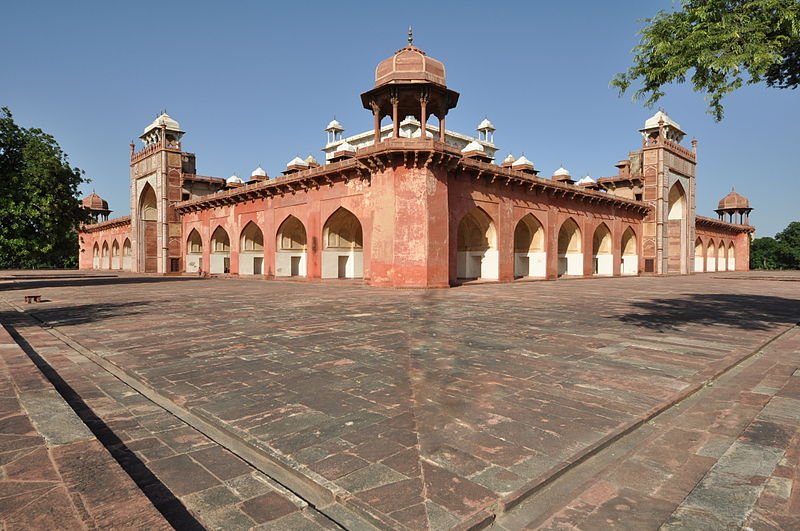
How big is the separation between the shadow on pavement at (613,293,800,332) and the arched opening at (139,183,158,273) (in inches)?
1381

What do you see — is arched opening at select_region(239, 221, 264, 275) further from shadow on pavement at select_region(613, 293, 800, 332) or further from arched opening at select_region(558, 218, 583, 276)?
shadow on pavement at select_region(613, 293, 800, 332)

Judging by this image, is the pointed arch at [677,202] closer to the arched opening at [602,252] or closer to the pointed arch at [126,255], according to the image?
the arched opening at [602,252]

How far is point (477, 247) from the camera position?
22.0 metres

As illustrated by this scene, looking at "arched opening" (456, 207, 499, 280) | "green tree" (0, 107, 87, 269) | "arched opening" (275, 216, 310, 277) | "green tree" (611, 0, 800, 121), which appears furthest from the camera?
"arched opening" (275, 216, 310, 277)

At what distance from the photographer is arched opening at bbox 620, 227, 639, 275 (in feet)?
105

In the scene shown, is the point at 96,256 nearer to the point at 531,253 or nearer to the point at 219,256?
the point at 219,256

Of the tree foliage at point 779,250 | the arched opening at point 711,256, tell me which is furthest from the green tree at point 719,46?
the tree foliage at point 779,250

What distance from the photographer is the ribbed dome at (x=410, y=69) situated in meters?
17.1

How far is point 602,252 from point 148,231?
3388 centimetres

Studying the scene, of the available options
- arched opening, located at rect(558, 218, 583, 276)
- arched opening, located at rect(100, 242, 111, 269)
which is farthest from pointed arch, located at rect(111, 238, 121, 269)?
arched opening, located at rect(558, 218, 583, 276)

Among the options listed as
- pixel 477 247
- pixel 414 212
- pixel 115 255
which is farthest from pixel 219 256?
pixel 115 255

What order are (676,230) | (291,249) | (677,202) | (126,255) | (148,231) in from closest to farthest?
(291,249)
(676,230)
(677,202)
(148,231)
(126,255)

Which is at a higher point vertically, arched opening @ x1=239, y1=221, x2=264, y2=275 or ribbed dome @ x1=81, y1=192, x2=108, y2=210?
ribbed dome @ x1=81, y1=192, x2=108, y2=210

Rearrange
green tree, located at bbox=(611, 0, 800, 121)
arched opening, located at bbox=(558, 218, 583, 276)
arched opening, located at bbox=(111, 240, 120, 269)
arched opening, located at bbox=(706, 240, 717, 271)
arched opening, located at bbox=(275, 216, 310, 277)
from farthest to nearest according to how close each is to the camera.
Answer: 1. arched opening, located at bbox=(111, 240, 120, 269)
2. arched opening, located at bbox=(706, 240, 717, 271)
3. arched opening, located at bbox=(558, 218, 583, 276)
4. arched opening, located at bbox=(275, 216, 310, 277)
5. green tree, located at bbox=(611, 0, 800, 121)
